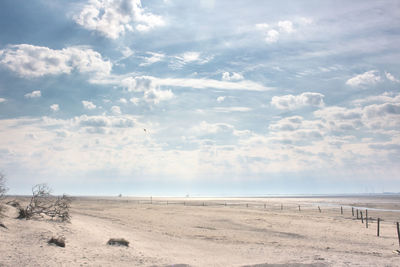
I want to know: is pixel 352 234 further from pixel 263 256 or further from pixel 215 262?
pixel 215 262

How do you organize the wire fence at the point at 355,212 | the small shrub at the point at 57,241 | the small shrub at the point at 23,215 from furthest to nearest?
the wire fence at the point at 355,212 → the small shrub at the point at 23,215 → the small shrub at the point at 57,241

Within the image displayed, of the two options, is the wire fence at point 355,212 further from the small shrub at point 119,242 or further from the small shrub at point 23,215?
the small shrub at point 23,215

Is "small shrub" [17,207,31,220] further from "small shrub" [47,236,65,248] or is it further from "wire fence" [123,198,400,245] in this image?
"wire fence" [123,198,400,245]

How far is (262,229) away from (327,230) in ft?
23.6

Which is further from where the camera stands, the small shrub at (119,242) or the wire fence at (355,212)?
the wire fence at (355,212)

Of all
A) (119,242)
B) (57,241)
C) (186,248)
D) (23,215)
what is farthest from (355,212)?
(57,241)

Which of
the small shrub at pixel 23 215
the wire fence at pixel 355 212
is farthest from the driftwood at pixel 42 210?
the wire fence at pixel 355 212

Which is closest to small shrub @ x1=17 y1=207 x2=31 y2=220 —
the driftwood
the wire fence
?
the driftwood

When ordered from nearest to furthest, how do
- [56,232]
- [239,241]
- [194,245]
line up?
[56,232]
[194,245]
[239,241]

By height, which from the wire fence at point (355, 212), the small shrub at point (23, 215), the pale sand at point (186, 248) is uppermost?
the small shrub at point (23, 215)

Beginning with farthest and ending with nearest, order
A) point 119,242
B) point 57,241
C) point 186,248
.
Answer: point 186,248 → point 119,242 → point 57,241

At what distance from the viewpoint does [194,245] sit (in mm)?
22531

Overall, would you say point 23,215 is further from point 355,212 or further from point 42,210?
point 355,212

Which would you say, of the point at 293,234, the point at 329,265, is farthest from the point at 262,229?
the point at 329,265
